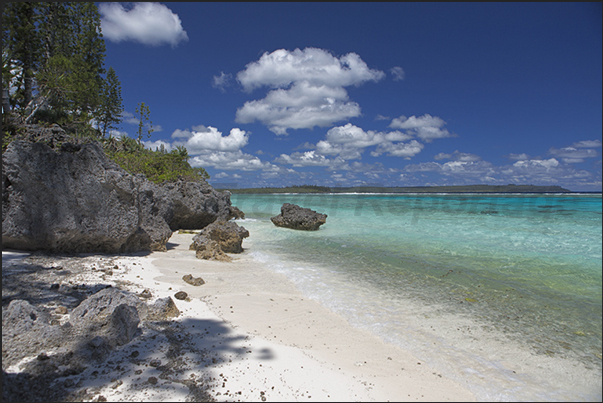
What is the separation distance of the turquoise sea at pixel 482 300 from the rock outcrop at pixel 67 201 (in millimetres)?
3357

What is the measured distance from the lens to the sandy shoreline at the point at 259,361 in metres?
2.36

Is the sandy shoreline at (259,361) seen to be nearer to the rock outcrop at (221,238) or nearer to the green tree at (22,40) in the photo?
the rock outcrop at (221,238)

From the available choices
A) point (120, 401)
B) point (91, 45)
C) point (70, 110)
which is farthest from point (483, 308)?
point (91, 45)

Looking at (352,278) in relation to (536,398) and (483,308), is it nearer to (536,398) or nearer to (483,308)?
(483,308)

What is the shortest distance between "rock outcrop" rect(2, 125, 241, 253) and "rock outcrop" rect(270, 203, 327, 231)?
853cm

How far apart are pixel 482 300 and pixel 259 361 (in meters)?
4.19

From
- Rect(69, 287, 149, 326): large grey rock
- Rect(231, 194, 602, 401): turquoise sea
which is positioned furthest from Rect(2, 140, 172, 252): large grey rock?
Rect(231, 194, 602, 401): turquoise sea

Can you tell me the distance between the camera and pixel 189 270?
20.3 ft

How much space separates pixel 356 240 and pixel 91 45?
29.2 m

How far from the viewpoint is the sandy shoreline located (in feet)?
7.75

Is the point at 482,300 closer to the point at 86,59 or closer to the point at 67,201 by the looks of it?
the point at 67,201

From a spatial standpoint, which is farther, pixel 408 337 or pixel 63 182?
pixel 63 182

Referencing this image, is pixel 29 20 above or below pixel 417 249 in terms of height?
above

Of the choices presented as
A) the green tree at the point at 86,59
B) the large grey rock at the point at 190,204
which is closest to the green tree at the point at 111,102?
the green tree at the point at 86,59
